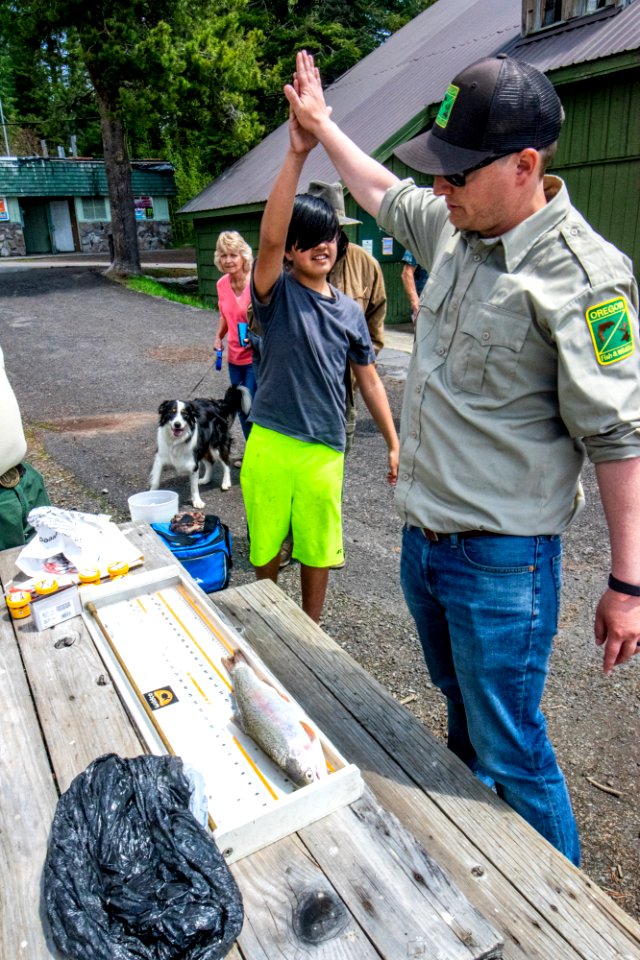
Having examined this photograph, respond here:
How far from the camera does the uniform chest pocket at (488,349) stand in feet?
5.57

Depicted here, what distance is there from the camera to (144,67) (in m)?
16.2

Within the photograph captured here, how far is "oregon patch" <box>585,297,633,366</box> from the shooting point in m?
1.57

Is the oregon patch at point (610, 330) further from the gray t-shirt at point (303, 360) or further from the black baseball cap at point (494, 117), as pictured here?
the gray t-shirt at point (303, 360)

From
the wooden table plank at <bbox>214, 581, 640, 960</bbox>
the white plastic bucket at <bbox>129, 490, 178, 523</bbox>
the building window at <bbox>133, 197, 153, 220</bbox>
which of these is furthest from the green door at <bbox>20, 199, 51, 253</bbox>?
the wooden table plank at <bbox>214, 581, 640, 960</bbox>

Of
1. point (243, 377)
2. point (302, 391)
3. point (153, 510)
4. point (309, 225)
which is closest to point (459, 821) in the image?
point (302, 391)

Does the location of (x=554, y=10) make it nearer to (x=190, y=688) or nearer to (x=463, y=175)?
(x=463, y=175)

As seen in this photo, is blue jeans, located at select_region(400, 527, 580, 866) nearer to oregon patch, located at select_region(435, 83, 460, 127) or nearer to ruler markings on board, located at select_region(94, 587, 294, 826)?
ruler markings on board, located at select_region(94, 587, 294, 826)

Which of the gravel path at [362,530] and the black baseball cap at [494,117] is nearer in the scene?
the black baseball cap at [494,117]

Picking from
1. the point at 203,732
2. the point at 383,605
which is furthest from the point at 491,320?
the point at 383,605

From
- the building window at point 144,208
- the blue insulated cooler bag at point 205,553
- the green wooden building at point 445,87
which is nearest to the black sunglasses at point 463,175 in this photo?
the blue insulated cooler bag at point 205,553

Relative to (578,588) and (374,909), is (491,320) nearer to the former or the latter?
(374,909)

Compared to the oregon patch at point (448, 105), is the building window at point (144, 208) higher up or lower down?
higher up

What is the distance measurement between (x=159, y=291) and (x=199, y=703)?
17.7m

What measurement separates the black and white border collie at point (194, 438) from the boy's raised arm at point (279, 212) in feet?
9.33
